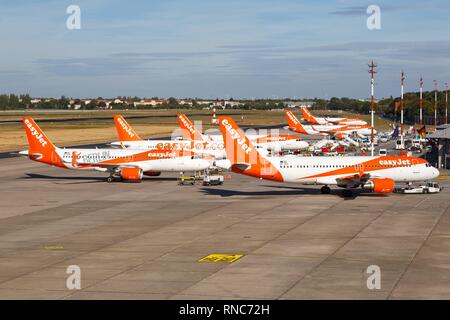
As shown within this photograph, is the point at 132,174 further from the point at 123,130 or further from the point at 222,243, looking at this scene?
the point at 222,243

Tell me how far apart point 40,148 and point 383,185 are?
45854 millimetres

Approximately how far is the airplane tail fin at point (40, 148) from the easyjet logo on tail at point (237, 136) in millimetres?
28928

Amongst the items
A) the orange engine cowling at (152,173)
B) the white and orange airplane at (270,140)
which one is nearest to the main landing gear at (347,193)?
the orange engine cowling at (152,173)

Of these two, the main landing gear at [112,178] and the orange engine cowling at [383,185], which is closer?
the orange engine cowling at [383,185]

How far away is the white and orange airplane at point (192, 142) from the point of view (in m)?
111

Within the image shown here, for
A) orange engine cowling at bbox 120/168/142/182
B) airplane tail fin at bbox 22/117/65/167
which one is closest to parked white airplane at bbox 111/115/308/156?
orange engine cowling at bbox 120/168/142/182

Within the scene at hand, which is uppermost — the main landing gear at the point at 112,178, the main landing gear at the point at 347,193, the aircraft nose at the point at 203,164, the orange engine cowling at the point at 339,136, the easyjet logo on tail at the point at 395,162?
the orange engine cowling at the point at 339,136

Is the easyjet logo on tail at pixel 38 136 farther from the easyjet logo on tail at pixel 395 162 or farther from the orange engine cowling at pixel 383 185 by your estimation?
the orange engine cowling at pixel 383 185

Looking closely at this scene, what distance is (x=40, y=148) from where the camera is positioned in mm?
93625

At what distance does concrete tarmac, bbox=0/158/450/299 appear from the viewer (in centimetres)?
3669

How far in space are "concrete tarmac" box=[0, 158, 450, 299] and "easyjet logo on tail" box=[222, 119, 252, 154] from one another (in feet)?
17.5

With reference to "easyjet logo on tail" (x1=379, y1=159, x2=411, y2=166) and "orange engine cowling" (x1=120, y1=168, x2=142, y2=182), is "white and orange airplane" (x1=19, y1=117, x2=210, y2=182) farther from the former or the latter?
"easyjet logo on tail" (x1=379, y1=159, x2=411, y2=166)
